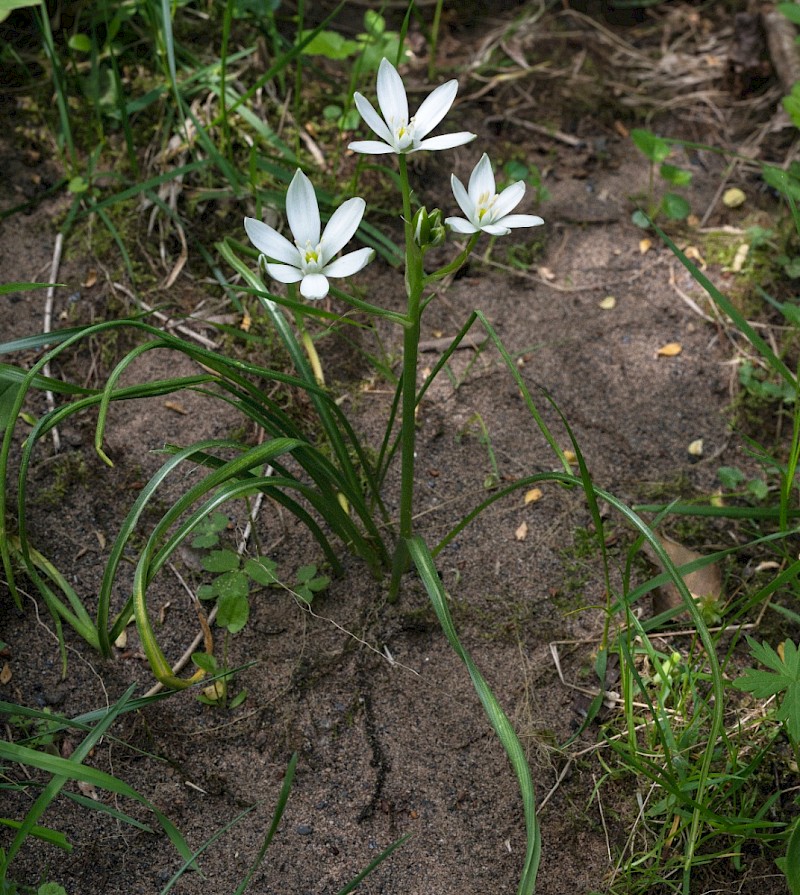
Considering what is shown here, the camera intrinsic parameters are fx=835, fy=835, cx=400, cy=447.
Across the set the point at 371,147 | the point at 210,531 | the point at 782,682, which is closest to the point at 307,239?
the point at 371,147

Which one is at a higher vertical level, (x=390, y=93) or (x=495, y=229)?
(x=390, y=93)

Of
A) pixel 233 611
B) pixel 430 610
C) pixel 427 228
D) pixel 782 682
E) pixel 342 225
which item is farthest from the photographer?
pixel 430 610

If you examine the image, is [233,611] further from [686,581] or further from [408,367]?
[686,581]

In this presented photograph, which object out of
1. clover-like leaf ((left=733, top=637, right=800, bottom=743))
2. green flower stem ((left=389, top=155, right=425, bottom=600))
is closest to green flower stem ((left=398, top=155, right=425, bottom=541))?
green flower stem ((left=389, top=155, right=425, bottom=600))

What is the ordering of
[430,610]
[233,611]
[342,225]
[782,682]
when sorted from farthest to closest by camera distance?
[430,610], [233,611], [782,682], [342,225]

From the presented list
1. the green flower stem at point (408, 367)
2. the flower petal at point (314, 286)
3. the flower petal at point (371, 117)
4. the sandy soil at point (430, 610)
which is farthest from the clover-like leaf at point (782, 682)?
the flower petal at point (371, 117)

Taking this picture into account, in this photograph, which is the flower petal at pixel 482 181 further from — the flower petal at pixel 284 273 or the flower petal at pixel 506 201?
the flower petal at pixel 284 273

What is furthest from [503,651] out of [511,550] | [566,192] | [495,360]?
[566,192]
